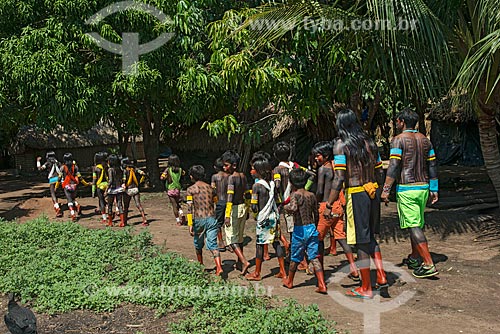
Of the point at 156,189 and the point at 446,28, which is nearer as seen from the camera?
the point at 446,28

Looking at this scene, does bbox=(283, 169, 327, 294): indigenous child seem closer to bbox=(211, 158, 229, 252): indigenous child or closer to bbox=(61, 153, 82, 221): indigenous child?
bbox=(211, 158, 229, 252): indigenous child

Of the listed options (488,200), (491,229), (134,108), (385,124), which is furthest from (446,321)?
(385,124)

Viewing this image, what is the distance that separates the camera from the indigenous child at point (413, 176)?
255 inches

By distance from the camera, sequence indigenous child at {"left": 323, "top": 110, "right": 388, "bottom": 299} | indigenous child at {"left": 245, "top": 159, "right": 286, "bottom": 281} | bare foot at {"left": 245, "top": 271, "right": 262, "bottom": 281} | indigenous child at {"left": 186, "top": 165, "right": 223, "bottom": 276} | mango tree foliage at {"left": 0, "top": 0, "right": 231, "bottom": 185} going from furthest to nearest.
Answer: mango tree foliage at {"left": 0, "top": 0, "right": 231, "bottom": 185}, indigenous child at {"left": 186, "top": 165, "right": 223, "bottom": 276}, bare foot at {"left": 245, "top": 271, "right": 262, "bottom": 281}, indigenous child at {"left": 245, "top": 159, "right": 286, "bottom": 281}, indigenous child at {"left": 323, "top": 110, "right": 388, "bottom": 299}

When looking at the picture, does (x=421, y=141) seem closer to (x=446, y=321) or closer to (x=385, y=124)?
(x=446, y=321)

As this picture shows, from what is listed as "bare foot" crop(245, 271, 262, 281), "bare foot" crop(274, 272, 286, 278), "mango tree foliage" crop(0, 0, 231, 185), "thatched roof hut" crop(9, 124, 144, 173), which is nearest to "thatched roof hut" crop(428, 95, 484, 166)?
"mango tree foliage" crop(0, 0, 231, 185)

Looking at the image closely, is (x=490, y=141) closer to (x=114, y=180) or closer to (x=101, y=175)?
(x=114, y=180)

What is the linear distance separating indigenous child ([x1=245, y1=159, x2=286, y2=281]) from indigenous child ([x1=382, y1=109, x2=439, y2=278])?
4.60 ft

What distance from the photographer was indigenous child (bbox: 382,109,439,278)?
6.47m

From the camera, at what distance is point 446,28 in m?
7.70

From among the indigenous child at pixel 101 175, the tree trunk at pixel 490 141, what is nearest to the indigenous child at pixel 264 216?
the tree trunk at pixel 490 141

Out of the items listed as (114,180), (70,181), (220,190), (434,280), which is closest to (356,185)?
(434,280)

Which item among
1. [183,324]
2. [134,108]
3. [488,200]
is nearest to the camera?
[183,324]

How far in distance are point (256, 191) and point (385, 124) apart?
15.6m
